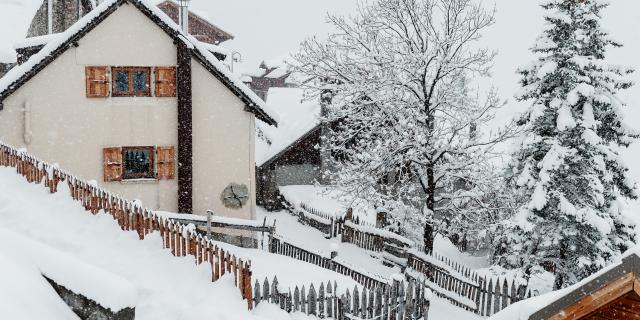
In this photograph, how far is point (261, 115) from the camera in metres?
19.2

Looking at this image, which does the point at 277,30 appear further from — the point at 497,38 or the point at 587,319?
the point at 587,319

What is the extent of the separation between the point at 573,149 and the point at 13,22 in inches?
970

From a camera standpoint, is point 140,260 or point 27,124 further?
point 27,124

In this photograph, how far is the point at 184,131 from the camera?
1842 cm

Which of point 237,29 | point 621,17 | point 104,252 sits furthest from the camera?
point 237,29

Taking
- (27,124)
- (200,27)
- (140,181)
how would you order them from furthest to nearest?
(200,27), (140,181), (27,124)

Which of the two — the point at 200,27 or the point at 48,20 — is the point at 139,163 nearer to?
the point at 48,20

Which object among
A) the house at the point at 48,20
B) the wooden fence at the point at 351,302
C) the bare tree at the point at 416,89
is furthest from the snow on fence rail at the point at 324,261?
the house at the point at 48,20

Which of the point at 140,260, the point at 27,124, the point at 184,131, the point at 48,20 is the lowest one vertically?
the point at 140,260

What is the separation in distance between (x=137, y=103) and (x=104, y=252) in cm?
726

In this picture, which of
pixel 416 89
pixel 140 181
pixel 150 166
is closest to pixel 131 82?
pixel 150 166

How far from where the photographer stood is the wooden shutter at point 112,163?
18016mm

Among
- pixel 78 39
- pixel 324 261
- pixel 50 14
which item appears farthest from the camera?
pixel 50 14

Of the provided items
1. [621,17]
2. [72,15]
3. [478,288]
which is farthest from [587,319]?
[621,17]
